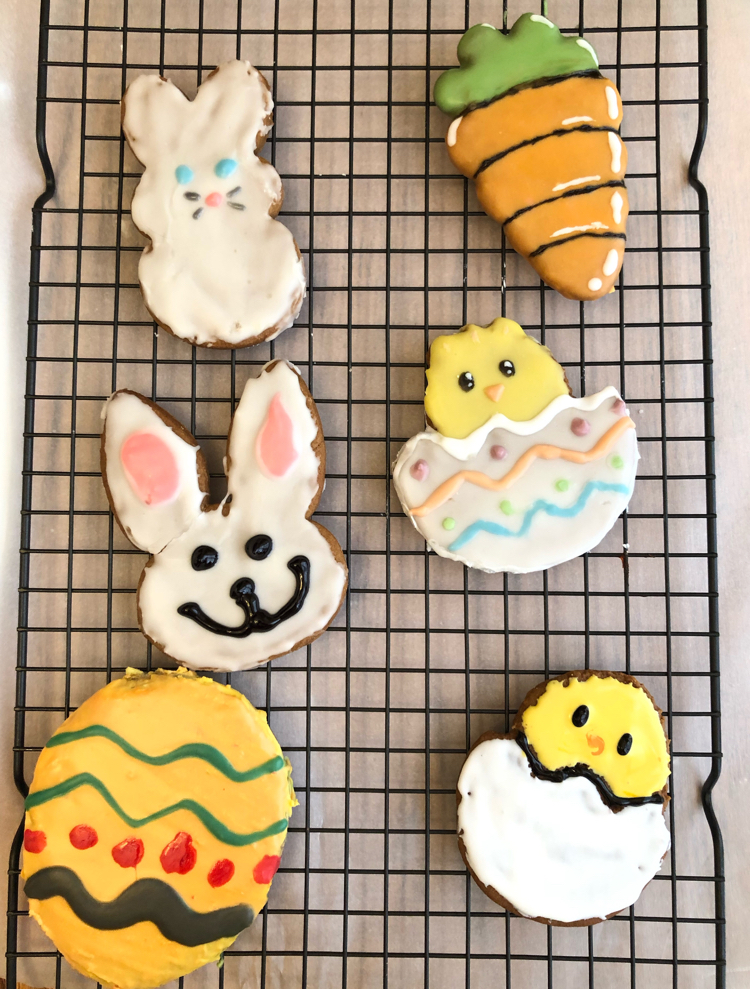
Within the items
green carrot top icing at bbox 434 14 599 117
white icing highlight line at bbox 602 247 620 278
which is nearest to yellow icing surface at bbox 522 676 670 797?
white icing highlight line at bbox 602 247 620 278

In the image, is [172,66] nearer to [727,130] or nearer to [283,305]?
[283,305]

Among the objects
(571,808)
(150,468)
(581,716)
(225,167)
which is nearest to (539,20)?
(225,167)

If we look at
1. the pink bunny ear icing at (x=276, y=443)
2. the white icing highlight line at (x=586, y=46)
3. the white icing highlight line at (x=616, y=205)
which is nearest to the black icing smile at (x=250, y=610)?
the pink bunny ear icing at (x=276, y=443)

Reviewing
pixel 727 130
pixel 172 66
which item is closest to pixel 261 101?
pixel 172 66

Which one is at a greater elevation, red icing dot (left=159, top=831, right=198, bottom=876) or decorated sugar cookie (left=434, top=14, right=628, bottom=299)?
decorated sugar cookie (left=434, top=14, right=628, bottom=299)

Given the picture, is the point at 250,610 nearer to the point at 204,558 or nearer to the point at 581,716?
the point at 204,558

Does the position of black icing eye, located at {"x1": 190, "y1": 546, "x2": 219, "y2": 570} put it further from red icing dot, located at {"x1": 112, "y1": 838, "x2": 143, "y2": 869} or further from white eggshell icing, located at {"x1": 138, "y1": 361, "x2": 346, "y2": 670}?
red icing dot, located at {"x1": 112, "y1": 838, "x2": 143, "y2": 869}
